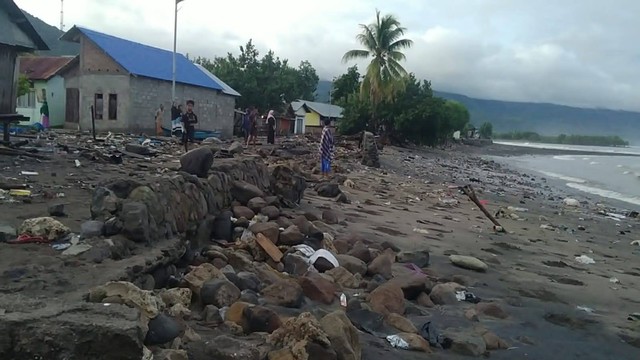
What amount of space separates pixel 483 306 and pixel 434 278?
1.11 m

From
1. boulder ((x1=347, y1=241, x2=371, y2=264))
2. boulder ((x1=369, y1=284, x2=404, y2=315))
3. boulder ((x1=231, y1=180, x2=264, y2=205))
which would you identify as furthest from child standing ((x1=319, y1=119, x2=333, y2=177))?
boulder ((x1=369, y1=284, x2=404, y2=315))

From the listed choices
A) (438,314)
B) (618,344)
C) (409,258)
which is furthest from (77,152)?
(618,344)

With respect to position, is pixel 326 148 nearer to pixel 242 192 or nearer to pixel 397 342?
pixel 242 192

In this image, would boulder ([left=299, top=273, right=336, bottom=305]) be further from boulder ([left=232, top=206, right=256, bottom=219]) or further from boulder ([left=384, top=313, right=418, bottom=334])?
boulder ([left=232, top=206, right=256, bottom=219])

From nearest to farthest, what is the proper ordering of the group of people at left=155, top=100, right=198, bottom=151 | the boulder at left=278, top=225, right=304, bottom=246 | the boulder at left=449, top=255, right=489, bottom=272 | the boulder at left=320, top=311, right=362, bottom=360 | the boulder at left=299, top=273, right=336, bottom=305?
1. the boulder at left=320, top=311, right=362, bottom=360
2. the boulder at left=299, top=273, right=336, bottom=305
3. the boulder at left=278, top=225, right=304, bottom=246
4. the boulder at left=449, top=255, right=489, bottom=272
5. the group of people at left=155, top=100, right=198, bottom=151

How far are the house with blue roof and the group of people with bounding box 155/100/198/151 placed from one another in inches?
37.2

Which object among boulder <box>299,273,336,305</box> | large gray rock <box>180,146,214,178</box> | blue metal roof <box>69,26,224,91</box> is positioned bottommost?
boulder <box>299,273,336,305</box>

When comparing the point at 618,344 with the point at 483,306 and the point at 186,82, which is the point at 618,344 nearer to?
the point at 483,306

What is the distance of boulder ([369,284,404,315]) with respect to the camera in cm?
502

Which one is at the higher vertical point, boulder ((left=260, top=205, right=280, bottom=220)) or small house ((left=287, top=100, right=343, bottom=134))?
small house ((left=287, top=100, right=343, bottom=134))

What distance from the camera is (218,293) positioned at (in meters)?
4.28

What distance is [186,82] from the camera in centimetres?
3066

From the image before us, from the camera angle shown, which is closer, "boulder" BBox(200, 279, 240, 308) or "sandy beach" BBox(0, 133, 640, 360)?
"sandy beach" BBox(0, 133, 640, 360)

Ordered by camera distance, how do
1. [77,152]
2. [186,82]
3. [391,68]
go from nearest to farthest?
1. [77,152]
2. [186,82]
3. [391,68]
